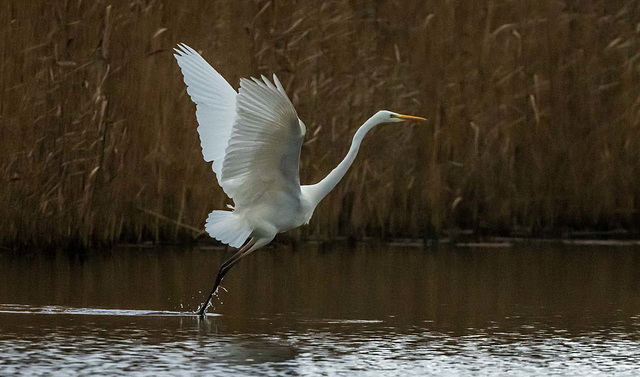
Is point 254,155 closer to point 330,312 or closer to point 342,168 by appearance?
point 342,168

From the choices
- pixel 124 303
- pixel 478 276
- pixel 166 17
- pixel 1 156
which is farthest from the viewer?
pixel 166 17

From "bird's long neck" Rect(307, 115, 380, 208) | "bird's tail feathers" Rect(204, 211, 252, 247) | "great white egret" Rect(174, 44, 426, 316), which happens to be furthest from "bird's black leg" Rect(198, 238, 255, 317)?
"bird's long neck" Rect(307, 115, 380, 208)

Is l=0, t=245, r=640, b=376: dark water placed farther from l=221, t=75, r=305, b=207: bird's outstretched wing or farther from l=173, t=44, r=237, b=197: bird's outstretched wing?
l=173, t=44, r=237, b=197: bird's outstretched wing

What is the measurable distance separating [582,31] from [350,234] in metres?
2.45

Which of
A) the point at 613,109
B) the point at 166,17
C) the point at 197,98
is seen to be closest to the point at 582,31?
the point at 613,109

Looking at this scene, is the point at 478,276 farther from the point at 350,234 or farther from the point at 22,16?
the point at 22,16

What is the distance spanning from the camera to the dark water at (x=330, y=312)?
18.2 feet

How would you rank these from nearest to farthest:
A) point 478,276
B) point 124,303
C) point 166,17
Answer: point 124,303
point 478,276
point 166,17

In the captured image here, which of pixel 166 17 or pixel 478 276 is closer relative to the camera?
pixel 478 276

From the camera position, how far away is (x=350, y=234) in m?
10.2

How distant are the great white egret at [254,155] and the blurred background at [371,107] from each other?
2.12 meters

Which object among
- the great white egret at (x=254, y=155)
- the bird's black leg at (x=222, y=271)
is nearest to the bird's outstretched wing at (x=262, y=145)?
the great white egret at (x=254, y=155)

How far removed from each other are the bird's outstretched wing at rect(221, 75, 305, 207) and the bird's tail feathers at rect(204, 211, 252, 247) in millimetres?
105

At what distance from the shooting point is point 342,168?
7031 millimetres
